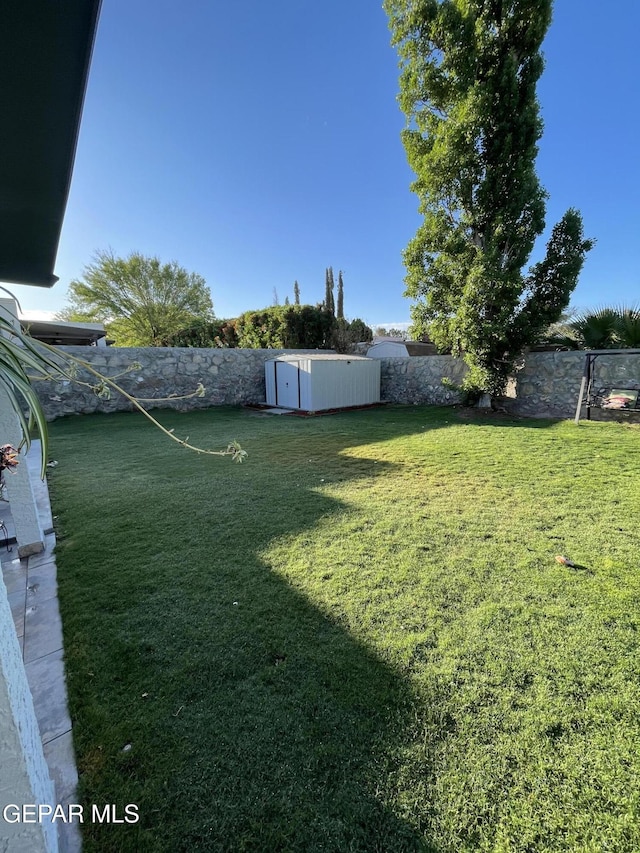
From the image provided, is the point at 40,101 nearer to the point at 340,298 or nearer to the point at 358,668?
the point at 358,668

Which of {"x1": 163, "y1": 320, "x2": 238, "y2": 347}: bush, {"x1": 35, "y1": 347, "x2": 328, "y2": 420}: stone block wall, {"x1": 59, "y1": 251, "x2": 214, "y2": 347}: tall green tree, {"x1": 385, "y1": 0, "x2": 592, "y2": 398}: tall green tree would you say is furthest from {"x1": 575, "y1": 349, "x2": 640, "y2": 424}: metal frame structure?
{"x1": 59, "y1": 251, "x2": 214, "y2": 347}: tall green tree

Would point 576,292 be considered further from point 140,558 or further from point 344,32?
point 140,558

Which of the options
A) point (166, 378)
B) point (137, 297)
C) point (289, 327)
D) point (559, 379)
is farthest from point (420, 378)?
point (137, 297)

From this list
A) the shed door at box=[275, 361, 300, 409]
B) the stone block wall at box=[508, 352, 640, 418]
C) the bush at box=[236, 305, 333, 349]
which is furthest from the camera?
the bush at box=[236, 305, 333, 349]

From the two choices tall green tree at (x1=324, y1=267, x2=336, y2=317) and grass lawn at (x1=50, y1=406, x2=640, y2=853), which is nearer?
grass lawn at (x1=50, y1=406, x2=640, y2=853)

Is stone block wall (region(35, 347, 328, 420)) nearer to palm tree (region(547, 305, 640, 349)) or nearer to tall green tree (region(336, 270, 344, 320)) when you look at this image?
tall green tree (region(336, 270, 344, 320))

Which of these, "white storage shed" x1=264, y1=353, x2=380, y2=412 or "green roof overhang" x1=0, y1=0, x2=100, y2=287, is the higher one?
"green roof overhang" x1=0, y1=0, x2=100, y2=287

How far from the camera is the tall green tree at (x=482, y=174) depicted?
24.1 ft

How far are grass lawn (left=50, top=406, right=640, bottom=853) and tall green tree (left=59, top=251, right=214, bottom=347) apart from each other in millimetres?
20768

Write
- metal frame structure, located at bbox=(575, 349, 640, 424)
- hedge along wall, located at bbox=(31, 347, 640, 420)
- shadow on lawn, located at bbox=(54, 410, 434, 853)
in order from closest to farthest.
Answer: shadow on lawn, located at bbox=(54, 410, 434, 853) → metal frame structure, located at bbox=(575, 349, 640, 424) → hedge along wall, located at bbox=(31, 347, 640, 420)

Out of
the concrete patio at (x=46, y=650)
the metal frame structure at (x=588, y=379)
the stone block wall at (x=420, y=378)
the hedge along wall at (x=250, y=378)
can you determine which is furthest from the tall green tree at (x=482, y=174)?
the concrete patio at (x=46, y=650)

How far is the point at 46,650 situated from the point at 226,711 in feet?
3.65

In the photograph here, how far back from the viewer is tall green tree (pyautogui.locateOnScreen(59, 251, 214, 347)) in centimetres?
1975

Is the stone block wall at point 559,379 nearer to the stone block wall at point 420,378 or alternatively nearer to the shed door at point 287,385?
the stone block wall at point 420,378
